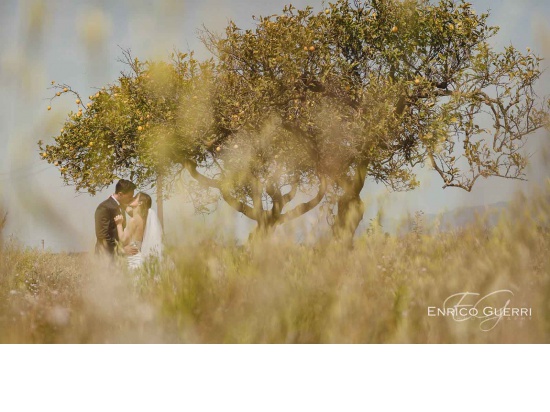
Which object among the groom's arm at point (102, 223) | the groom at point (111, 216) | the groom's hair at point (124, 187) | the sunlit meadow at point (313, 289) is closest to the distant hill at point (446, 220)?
the sunlit meadow at point (313, 289)

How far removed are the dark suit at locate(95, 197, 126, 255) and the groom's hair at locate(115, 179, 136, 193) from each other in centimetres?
28

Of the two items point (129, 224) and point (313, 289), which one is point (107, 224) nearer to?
point (129, 224)

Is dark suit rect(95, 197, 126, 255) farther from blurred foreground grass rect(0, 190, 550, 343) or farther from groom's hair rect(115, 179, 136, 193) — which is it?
blurred foreground grass rect(0, 190, 550, 343)

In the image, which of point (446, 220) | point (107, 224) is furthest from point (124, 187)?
point (446, 220)

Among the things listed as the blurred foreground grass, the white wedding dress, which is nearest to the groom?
the white wedding dress

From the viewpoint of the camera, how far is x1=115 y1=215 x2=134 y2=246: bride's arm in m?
7.39

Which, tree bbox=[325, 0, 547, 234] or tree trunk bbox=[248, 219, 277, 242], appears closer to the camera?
tree trunk bbox=[248, 219, 277, 242]

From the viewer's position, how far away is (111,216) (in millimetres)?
7301

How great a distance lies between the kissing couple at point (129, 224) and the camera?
7023 millimetres

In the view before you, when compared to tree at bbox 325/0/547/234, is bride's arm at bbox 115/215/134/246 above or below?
below

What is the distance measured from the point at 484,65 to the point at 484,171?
2.00m

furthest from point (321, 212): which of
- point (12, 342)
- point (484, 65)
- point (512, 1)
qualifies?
point (484, 65)

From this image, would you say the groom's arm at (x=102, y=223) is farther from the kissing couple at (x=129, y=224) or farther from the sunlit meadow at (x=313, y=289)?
the sunlit meadow at (x=313, y=289)

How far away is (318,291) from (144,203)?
12.1ft
